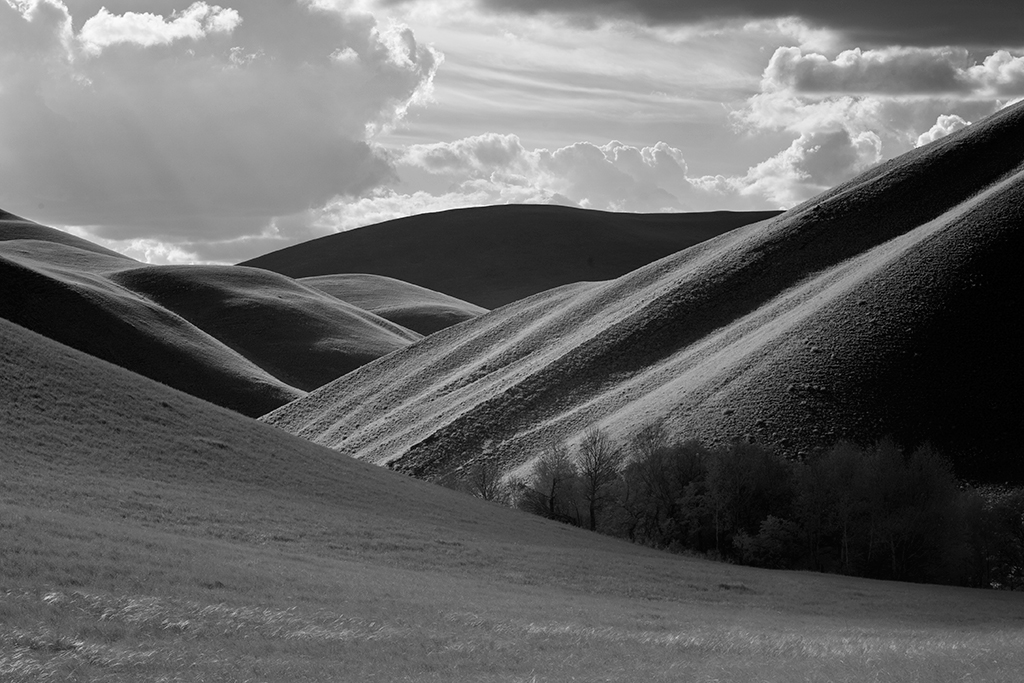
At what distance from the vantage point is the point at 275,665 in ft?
42.3

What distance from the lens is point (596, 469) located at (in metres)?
61.9

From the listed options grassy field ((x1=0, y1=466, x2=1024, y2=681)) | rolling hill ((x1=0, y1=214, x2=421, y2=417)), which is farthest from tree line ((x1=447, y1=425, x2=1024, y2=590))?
rolling hill ((x1=0, y1=214, x2=421, y2=417))

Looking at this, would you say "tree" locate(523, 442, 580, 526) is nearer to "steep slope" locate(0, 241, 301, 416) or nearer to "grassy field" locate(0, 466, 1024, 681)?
"grassy field" locate(0, 466, 1024, 681)

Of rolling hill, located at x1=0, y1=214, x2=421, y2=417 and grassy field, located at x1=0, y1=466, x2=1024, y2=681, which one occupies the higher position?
rolling hill, located at x1=0, y1=214, x2=421, y2=417

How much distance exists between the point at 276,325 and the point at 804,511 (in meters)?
139

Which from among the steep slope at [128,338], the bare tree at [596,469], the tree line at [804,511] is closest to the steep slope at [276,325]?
the steep slope at [128,338]

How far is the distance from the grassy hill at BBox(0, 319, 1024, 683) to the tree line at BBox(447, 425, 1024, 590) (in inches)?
400

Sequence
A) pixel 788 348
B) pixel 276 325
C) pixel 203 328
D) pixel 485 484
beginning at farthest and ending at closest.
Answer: pixel 276 325
pixel 203 328
pixel 788 348
pixel 485 484

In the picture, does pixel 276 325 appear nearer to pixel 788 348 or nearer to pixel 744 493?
pixel 788 348

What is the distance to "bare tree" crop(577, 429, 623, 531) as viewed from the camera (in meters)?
60.6

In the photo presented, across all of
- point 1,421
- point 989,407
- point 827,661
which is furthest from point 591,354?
point 827,661

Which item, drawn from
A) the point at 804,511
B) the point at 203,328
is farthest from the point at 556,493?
the point at 203,328

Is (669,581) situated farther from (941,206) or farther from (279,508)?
(941,206)

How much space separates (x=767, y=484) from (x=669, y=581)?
1032 inches
